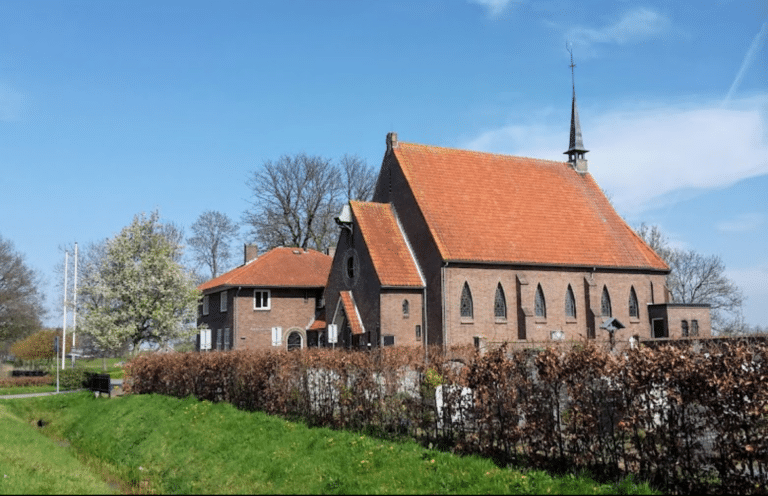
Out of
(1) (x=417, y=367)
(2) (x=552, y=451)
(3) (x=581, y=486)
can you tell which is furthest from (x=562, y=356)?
(1) (x=417, y=367)

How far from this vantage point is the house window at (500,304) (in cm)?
3566

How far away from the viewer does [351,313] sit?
35.6 meters

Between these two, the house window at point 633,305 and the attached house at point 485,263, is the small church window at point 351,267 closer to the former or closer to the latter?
the attached house at point 485,263

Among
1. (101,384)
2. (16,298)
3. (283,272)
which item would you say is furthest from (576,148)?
(16,298)

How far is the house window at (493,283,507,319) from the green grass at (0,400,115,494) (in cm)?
2192

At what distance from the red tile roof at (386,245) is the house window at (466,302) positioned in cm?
219

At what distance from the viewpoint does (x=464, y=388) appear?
555 inches

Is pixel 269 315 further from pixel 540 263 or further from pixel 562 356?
pixel 562 356

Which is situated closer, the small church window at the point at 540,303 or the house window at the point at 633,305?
the small church window at the point at 540,303

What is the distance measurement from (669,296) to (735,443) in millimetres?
34092

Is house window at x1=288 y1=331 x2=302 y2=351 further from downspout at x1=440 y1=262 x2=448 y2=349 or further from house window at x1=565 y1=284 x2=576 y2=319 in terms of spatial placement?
house window at x1=565 y1=284 x2=576 y2=319

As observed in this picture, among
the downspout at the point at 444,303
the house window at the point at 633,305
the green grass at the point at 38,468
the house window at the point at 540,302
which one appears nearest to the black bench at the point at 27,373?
the green grass at the point at 38,468

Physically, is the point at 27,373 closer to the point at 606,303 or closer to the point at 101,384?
the point at 101,384

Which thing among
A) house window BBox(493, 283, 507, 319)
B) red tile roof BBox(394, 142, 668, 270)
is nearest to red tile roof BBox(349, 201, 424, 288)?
red tile roof BBox(394, 142, 668, 270)
